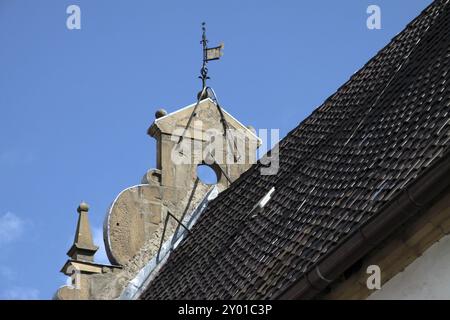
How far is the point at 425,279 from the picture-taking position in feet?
33.9

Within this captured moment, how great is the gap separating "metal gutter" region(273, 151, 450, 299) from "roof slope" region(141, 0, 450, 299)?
5.1 inches

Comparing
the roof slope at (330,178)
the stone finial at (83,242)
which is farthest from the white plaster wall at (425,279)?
the stone finial at (83,242)

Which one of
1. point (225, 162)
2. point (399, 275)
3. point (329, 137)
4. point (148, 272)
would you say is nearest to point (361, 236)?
point (399, 275)

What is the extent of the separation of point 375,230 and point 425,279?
552 millimetres

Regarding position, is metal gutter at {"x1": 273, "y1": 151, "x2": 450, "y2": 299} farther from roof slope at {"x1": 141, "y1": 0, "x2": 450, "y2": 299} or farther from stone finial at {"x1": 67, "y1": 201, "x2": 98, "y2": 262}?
stone finial at {"x1": 67, "y1": 201, "x2": 98, "y2": 262}

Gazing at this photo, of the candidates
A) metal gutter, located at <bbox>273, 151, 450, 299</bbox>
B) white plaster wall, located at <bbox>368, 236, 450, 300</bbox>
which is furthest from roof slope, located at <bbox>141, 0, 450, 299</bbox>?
white plaster wall, located at <bbox>368, 236, 450, 300</bbox>

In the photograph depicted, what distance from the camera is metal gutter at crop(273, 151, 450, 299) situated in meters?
10.2

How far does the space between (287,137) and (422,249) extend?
6.29 metres

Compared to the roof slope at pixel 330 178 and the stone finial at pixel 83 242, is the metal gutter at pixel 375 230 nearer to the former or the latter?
the roof slope at pixel 330 178

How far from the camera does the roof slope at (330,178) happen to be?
1156 cm

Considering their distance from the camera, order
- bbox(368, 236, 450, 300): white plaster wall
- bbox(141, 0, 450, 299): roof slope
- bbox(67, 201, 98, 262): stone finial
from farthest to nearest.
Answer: bbox(67, 201, 98, 262): stone finial, bbox(141, 0, 450, 299): roof slope, bbox(368, 236, 450, 300): white plaster wall

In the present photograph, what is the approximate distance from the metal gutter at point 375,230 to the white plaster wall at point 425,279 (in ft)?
1.03
